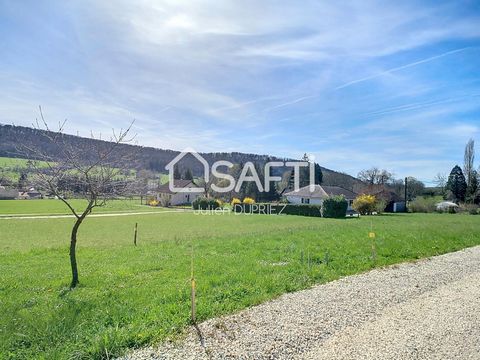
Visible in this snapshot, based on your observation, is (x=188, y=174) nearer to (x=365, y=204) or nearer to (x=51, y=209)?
(x=51, y=209)

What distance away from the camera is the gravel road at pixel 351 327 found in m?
4.49

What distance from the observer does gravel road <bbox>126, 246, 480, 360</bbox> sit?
14.7 ft

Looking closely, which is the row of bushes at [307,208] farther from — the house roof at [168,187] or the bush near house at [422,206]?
the house roof at [168,187]

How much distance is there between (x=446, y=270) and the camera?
9.59m

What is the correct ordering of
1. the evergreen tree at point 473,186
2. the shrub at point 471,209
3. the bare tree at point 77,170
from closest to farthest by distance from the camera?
the bare tree at point 77,170, the shrub at point 471,209, the evergreen tree at point 473,186

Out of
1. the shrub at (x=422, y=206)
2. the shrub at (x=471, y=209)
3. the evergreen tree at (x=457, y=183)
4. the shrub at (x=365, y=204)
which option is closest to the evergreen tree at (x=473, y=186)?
the evergreen tree at (x=457, y=183)

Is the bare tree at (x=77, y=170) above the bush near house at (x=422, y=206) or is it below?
above

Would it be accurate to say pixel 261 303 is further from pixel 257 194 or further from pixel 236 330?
pixel 257 194

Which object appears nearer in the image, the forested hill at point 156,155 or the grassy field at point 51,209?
the forested hill at point 156,155

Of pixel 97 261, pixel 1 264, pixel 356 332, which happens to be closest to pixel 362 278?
pixel 356 332

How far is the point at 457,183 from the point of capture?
68250mm

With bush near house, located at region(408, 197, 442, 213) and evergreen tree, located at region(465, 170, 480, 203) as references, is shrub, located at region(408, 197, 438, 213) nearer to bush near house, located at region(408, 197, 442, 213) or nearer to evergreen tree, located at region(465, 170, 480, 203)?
bush near house, located at region(408, 197, 442, 213)

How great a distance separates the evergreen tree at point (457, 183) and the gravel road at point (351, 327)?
236 feet

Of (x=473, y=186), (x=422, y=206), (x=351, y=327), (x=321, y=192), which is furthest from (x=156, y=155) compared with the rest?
(x=351, y=327)
